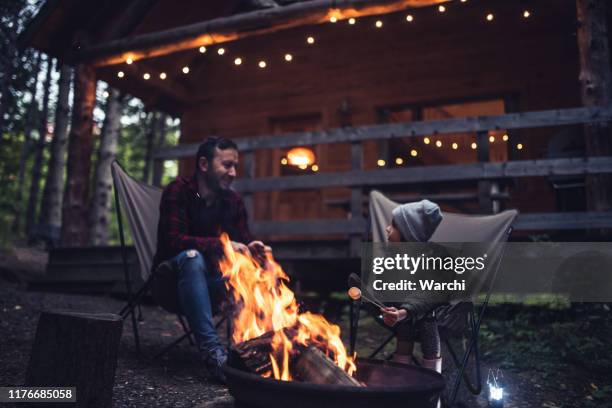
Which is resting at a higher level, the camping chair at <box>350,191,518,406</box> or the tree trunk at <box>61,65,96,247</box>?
the tree trunk at <box>61,65,96,247</box>

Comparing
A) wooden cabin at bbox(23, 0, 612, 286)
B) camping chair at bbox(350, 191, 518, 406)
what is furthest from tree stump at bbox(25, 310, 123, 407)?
wooden cabin at bbox(23, 0, 612, 286)

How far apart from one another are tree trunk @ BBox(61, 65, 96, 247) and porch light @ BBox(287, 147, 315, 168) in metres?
3.23

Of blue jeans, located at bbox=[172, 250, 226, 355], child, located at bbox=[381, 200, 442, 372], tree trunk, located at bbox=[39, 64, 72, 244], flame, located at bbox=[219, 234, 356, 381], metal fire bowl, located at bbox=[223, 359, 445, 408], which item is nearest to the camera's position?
metal fire bowl, located at bbox=[223, 359, 445, 408]

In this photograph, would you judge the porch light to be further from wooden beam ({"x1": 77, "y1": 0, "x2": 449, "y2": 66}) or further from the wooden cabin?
wooden beam ({"x1": 77, "y1": 0, "x2": 449, "y2": 66})

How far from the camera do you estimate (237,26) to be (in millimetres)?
6234

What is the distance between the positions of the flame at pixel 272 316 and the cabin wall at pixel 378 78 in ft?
11.5

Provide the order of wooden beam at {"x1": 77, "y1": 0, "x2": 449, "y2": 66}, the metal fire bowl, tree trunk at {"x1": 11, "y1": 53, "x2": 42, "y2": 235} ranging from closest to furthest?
the metal fire bowl, wooden beam at {"x1": 77, "y1": 0, "x2": 449, "y2": 66}, tree trunk at {"x1": 11, "y1": 53, "x2": 42, "y2": 235}

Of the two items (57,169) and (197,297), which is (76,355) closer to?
(197,297)

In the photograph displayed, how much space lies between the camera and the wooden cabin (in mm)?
5055

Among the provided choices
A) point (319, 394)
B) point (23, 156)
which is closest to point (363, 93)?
point (319, 394)

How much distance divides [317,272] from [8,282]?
4.13 metres

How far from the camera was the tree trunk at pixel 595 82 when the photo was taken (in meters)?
4.53

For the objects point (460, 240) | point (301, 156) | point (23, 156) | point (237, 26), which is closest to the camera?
point (460, 240)

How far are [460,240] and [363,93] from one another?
16.6ft
